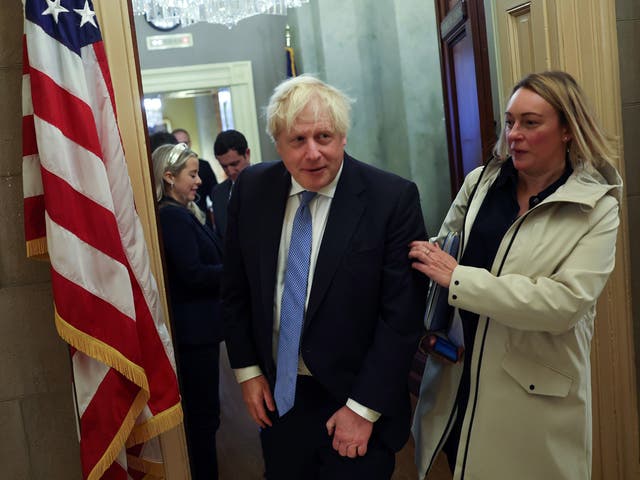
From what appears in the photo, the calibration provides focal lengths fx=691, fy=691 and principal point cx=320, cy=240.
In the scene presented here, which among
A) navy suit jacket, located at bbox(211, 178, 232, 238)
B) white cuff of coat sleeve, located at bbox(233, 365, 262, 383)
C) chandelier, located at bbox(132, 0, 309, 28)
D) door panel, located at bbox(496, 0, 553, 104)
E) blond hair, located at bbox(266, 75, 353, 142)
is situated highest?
chandelier, located at bbox(132, 0, 309, 28)

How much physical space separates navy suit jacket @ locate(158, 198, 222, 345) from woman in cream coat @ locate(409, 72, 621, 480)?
1.10 meters

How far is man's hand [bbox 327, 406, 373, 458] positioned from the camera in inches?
65.4

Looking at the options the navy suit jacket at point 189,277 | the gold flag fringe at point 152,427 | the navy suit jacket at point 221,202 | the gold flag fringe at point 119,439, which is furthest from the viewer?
the navy suit jacket at point 221,202

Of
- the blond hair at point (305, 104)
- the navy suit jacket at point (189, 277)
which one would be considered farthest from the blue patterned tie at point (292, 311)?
the navy suit jacket at point (189, 277)

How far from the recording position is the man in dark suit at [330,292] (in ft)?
5.41

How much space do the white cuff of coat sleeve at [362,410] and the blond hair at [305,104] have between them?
25.5 inches

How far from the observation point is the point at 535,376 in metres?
1.74

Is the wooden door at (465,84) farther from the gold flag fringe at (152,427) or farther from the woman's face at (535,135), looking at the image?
the gold flag fringe at (152,427)

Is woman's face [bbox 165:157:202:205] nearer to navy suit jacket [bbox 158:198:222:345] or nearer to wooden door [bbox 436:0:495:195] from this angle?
navy suit jacket [bbox 158:198:222:345]

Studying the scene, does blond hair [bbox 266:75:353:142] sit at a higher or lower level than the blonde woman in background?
higher

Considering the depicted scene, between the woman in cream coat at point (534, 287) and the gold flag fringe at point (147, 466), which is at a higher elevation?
the woman in cream coat at point (534, 287)

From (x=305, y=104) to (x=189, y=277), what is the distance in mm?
1172

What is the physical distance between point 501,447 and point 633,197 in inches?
44.9

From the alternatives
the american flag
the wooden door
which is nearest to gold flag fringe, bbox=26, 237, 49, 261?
the american flag
